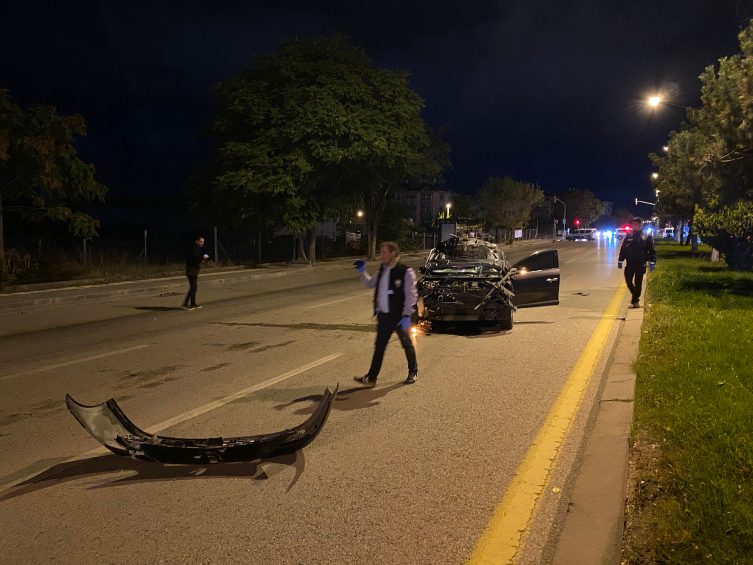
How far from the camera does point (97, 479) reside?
477 cm

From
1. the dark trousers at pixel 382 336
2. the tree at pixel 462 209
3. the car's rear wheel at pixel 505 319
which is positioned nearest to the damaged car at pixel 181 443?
the dark trousers at pixel 382 336

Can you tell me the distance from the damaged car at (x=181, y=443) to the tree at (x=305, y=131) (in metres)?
23.2

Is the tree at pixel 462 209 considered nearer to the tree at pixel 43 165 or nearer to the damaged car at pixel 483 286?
the tree at pixel 43 165

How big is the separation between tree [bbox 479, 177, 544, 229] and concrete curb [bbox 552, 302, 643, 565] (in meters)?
79.1

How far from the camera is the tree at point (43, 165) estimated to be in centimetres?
1850

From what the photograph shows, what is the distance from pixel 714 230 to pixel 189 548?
23.5 metres

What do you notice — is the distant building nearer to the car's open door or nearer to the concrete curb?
the car's open door

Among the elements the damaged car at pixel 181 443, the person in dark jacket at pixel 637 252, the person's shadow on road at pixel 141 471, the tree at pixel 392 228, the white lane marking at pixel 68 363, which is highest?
the tree at pixel 392 228

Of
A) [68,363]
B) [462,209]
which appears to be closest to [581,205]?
[462,209]

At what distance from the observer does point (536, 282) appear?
39.8 feet

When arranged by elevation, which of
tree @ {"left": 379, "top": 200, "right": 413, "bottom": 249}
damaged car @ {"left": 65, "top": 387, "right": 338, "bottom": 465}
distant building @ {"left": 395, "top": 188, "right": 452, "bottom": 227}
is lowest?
damaged car @ {"left": 65, "top": 387, "right": 338, "bottom": 465}

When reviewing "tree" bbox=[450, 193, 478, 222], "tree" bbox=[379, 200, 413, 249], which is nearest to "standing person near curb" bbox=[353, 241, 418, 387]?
"tree" bbox=[379, 200, 413, 249]

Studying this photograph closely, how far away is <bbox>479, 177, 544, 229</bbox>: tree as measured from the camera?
85.2 meters

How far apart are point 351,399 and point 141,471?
8.20 feet
